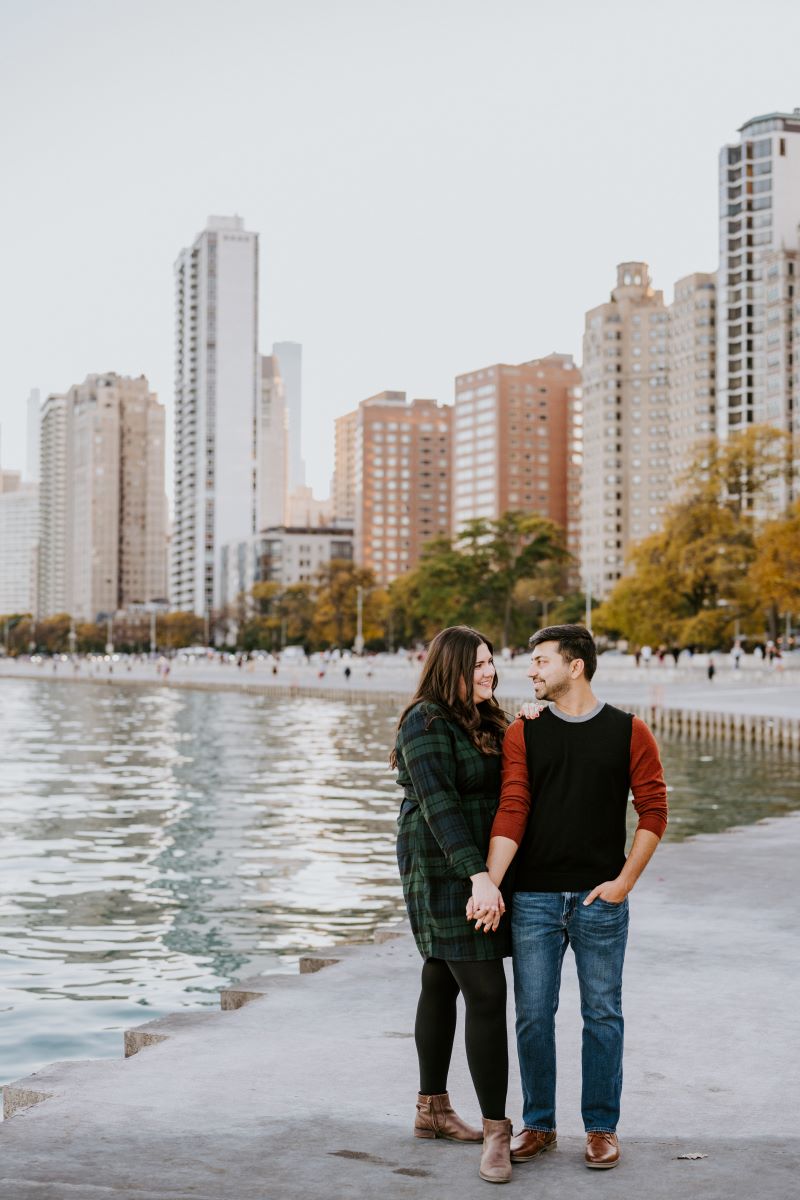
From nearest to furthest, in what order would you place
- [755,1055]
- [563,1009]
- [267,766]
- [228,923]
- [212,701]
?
[755,1055] → [563,1009] → [228,923] → [267,766] → [212,701]

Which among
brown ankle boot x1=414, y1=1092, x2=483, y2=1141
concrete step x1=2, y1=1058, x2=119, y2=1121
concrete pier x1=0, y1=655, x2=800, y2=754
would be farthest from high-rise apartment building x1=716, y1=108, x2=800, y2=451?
brown ankle boot x1=414, y1=1092, x2=483, y2=1141

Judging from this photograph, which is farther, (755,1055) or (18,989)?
(18,989)

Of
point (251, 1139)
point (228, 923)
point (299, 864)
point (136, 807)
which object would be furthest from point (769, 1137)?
point (136, 807)

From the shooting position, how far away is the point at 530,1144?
5.26 meters

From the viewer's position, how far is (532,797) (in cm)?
527

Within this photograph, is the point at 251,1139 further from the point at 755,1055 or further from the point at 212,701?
the point at 212,701

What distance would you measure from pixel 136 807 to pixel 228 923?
11.1 m

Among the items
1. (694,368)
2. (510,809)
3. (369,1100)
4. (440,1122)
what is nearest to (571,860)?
(510,809)

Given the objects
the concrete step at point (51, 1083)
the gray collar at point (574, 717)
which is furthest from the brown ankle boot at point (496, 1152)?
the concrete step at point (51, 1083)

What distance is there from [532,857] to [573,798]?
0.28 meters

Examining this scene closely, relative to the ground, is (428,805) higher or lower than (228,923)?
higher

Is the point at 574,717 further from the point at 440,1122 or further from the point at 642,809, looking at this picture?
the point at 440,1122

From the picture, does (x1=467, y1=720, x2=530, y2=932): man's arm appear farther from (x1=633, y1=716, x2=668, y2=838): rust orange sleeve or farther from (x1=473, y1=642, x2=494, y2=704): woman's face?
(x1=633, y1=716, x2=668, y2=838): rust orange sleeve

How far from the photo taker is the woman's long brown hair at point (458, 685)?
5.36 m
